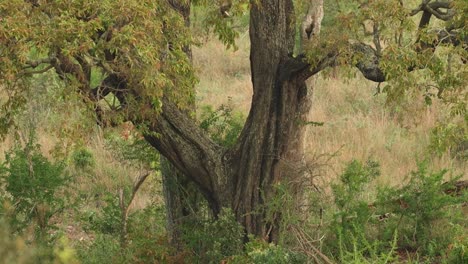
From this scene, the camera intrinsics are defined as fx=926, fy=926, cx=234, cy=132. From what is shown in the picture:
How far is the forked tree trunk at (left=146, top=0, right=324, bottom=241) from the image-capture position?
31.7 ft

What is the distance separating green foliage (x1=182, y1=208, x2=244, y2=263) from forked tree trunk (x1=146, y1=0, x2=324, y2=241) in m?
0.24

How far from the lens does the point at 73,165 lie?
16.1m

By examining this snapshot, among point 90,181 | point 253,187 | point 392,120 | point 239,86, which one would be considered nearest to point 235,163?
point 253,187

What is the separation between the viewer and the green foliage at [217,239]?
974cm

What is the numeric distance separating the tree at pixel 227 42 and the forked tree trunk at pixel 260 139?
0.01m

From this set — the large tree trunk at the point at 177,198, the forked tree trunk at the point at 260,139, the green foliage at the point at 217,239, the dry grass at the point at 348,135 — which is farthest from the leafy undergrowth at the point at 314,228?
the dry grass at the point at 348,135

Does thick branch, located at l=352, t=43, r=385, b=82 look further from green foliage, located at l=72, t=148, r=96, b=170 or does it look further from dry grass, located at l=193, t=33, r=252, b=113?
dry grass, located at l=193, t=33, r=252, b=113

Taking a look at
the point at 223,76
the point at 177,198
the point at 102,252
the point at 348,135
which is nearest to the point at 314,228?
the point at 177,198

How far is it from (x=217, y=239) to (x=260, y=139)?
1.17m

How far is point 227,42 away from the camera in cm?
1000

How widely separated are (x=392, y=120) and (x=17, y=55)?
39.9 ft

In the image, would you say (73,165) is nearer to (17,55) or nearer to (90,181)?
(90,181)

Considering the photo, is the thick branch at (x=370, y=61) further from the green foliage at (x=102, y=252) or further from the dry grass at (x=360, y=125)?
the dry grass at (x=360, y=125)

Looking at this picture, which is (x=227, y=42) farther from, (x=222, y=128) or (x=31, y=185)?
(x=31, y=185)
